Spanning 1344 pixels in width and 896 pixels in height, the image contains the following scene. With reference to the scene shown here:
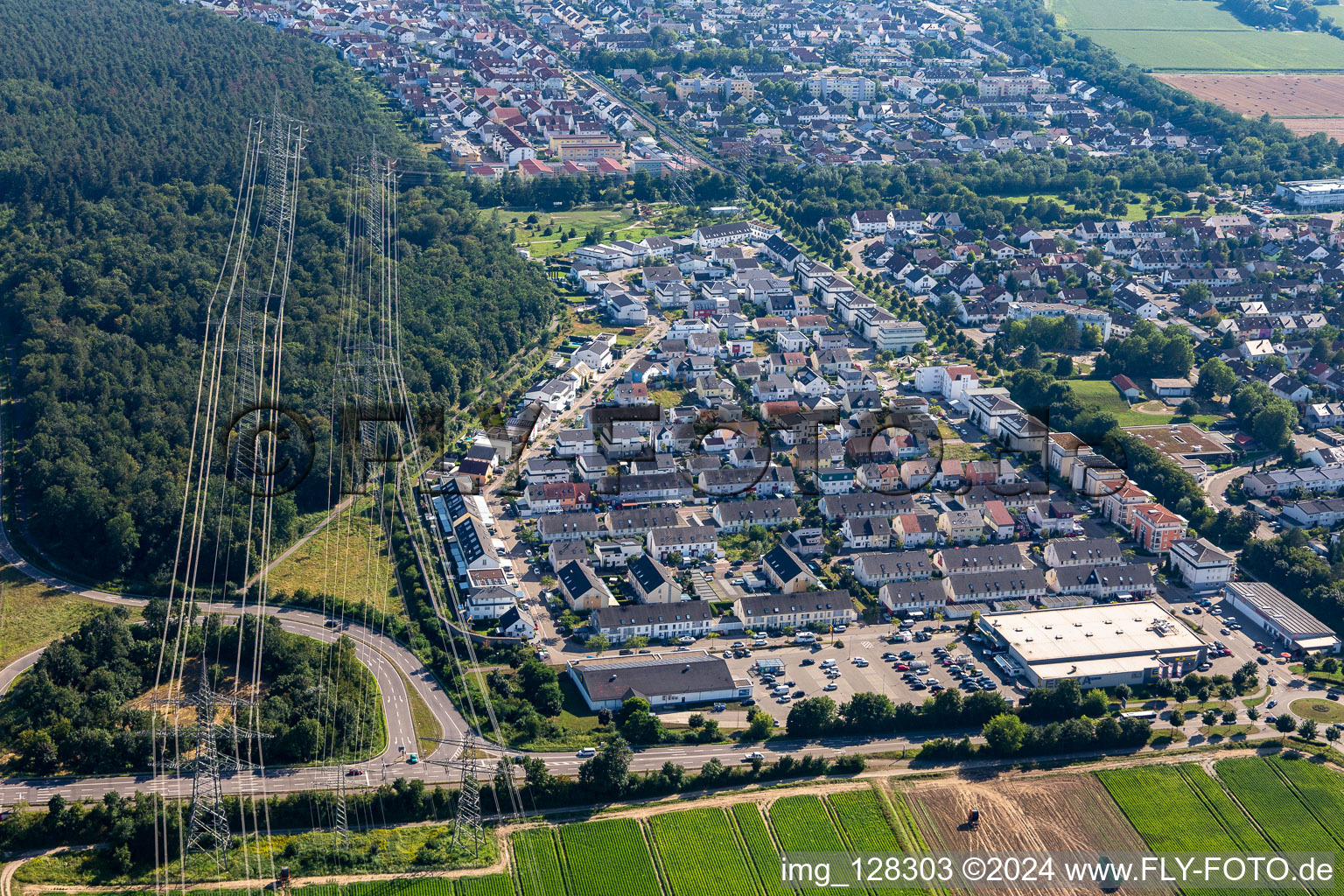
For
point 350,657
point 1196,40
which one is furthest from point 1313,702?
point 1196,40

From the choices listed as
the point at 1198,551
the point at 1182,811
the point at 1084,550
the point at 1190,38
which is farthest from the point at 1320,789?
the point at 1190,38

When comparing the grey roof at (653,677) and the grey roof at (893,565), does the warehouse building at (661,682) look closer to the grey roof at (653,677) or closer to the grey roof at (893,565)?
the grey roof at (653,677)

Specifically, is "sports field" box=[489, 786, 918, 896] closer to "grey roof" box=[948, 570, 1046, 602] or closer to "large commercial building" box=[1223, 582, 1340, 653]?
"grey roof" box=[948, 570, 1046, 602]

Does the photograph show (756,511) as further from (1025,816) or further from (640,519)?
(1025,816)

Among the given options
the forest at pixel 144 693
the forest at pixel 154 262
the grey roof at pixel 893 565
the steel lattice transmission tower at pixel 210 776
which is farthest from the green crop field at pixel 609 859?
the forest at pixel 154 262

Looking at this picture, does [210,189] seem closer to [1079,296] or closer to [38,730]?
[38,730]

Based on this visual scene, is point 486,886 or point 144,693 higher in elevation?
point 144,693
